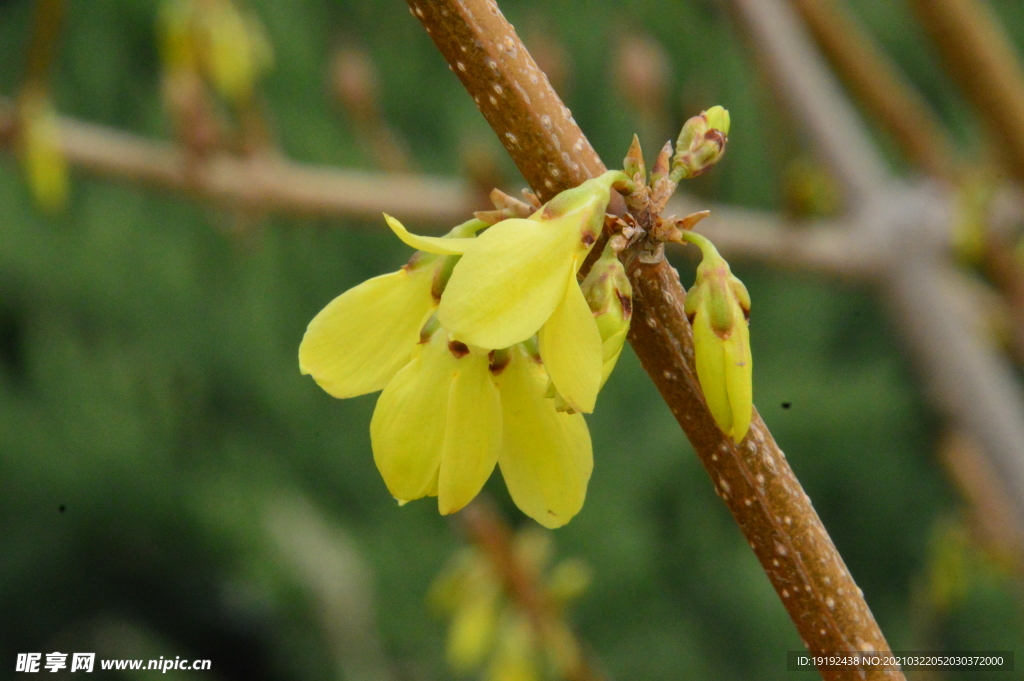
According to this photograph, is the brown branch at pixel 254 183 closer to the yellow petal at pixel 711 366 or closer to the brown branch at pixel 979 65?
the brown branch at pixel 979 65

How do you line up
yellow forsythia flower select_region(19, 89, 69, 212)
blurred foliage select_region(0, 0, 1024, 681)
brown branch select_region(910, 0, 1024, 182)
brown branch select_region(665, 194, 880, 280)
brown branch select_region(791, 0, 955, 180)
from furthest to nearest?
blurred foliage select_region(0, 0, 1024, 681) → brown branch select_region(665, 194, 880, 280) → brown branch select_region(791, 0, 955, 180) → yellow forsythia flower select_region(19, 89, 69, 212) → brown branch select_region(910, 0, 1024, 182)

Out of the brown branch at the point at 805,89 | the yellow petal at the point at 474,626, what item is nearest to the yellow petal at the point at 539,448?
the yellow petal at the point at 474,626

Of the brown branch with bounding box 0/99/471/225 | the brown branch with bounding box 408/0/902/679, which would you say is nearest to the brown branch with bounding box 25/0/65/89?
the brown branch with bounding box 0/99/471/225

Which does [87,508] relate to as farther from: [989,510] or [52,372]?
[989,510]

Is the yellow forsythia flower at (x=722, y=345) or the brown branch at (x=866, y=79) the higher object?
the brown branch at (x=866, y=79)

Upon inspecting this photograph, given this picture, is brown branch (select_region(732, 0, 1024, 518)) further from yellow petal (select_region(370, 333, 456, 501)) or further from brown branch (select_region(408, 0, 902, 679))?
yellow petal (select_region(370, 333, 456, 501))

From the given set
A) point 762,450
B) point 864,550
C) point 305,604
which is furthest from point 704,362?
point 864,550

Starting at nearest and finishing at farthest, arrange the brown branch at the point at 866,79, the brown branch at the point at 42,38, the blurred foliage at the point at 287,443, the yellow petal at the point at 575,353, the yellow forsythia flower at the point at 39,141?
the yellow petal at the point at 575,353 → the brown branch at the point at 42,38 → the yellow forsythia flower at the point at 39,141 → the brown branch at the point at 866,79 → the blurred foliage at the point at 287,443
